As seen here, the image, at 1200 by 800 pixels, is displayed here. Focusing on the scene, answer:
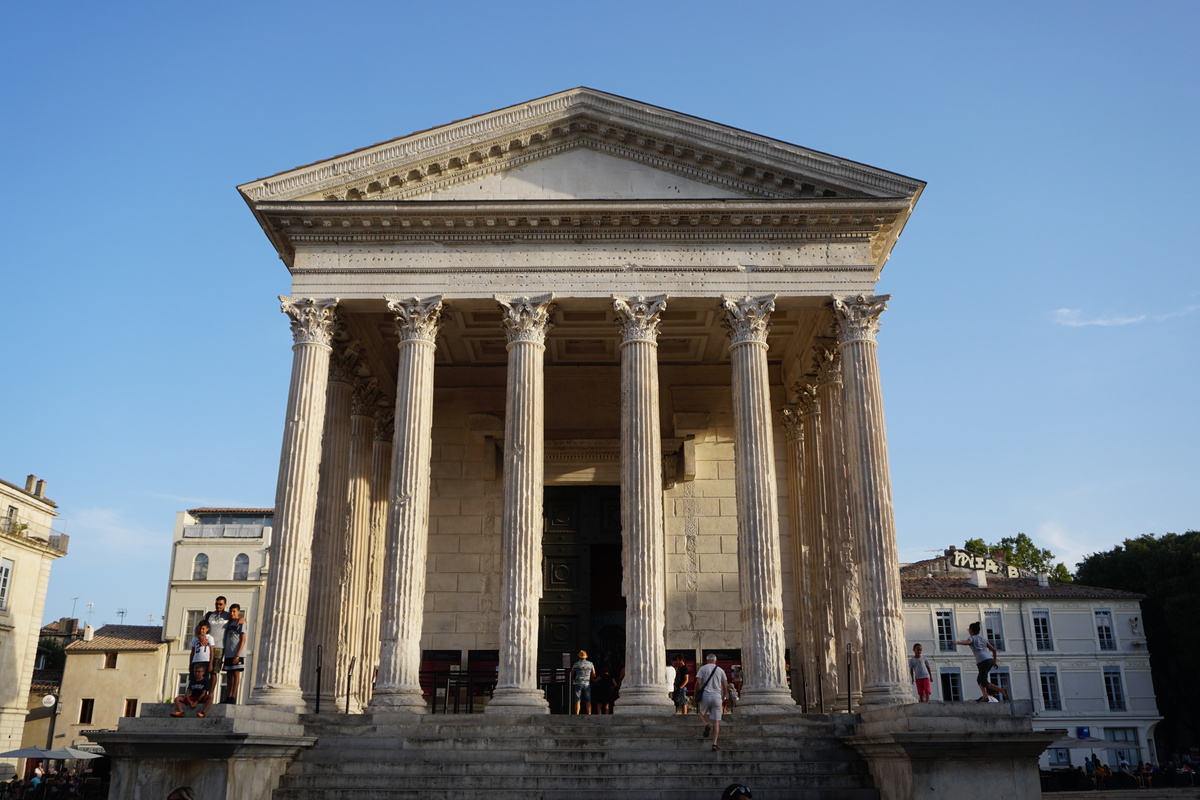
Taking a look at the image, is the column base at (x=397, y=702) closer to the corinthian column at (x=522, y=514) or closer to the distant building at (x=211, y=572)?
the corinthian column at (x=522, y=514)

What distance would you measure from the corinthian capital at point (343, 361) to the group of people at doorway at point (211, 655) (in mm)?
8774

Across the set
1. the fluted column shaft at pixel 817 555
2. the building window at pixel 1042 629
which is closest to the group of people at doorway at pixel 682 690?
the fluted column shaft at pixel 817 555

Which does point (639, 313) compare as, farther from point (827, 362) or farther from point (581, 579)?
point (581, 579)

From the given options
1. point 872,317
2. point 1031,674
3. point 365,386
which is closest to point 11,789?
point 365,386

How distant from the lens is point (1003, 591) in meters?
47.6

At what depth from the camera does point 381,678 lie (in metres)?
18.1

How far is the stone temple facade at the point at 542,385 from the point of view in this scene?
18.7 metres

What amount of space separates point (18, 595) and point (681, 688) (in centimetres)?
3623

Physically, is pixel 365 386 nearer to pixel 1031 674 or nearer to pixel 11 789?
pixel 11 789

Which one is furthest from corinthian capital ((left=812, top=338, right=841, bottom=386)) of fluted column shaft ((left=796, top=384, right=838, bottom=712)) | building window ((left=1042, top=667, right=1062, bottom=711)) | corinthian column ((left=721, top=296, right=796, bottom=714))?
building window ((left=1042, top=667, right=1062, bottom=711))

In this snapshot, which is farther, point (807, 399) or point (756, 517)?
point (807, 399)

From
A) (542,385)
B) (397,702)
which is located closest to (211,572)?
(542,385)

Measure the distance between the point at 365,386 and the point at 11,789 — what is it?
682 inches

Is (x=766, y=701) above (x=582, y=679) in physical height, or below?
below
